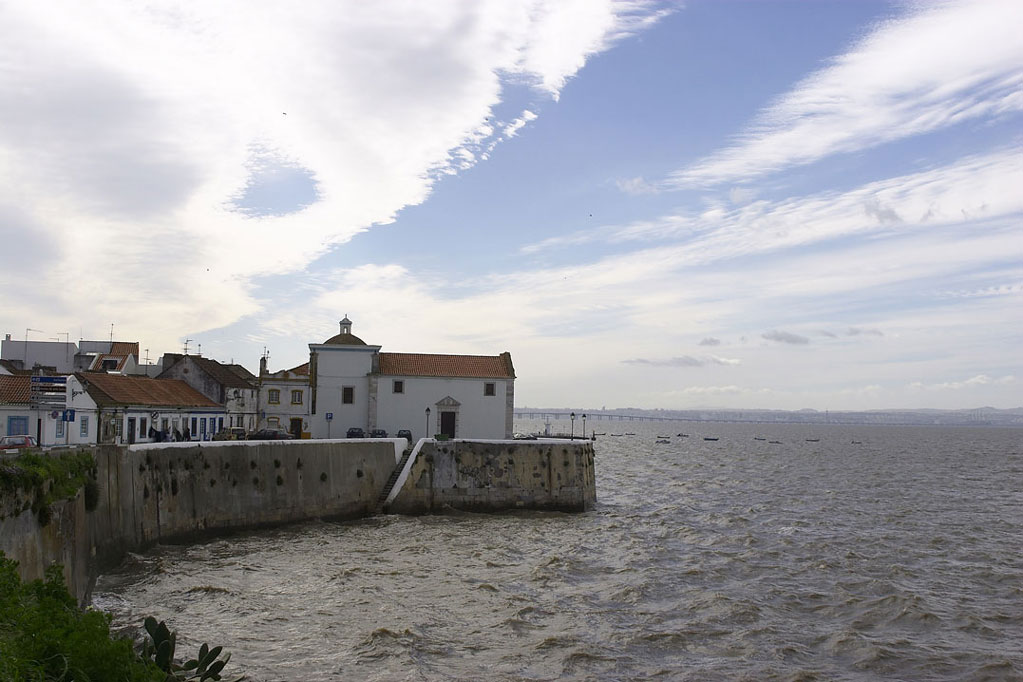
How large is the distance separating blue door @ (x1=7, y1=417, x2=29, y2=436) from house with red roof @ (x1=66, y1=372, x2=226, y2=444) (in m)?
2.73

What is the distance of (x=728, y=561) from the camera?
30.7m

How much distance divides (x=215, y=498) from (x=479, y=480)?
12.1 m

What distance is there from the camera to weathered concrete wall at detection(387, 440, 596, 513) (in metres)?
39.0

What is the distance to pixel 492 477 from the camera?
39750 millimetres

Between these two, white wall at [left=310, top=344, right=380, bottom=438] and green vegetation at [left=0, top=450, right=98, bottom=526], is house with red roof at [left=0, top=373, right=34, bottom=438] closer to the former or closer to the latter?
green vegetation at [left=0, top=450, right=98, bottom=526]

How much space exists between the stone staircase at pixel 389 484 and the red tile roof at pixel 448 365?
8.94 m

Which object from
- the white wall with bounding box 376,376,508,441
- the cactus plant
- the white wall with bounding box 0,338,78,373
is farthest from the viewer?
the white wall with bounding box 0,338,78,373

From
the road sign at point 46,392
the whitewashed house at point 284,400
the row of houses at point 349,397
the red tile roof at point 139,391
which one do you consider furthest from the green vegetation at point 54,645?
the whitewashed house at point 284,400

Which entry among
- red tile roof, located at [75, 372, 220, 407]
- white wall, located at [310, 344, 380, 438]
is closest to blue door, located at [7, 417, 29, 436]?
red tile roof, located at [75, 372, 220, 407]

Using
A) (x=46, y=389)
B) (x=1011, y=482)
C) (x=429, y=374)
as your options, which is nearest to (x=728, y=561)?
(x=429, y=374)

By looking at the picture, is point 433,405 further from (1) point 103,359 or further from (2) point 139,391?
(1) point 103,359

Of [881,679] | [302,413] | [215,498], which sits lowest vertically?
[881,679]

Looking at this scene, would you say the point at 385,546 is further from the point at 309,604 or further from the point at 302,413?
the point at 302,413

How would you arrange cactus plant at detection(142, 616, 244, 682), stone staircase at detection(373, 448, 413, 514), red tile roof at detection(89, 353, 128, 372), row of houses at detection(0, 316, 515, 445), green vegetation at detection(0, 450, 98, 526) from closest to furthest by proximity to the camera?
cactus plant at detection(142, 616, 244, 682)
green vegetation at detection(0, 450, 98, 526)
stone staircase at detection(373, 448, 413, 514)
row of houses at detection(0, 316, 515, 445)
red tile roof at detection(89, 353, 128, 372)
